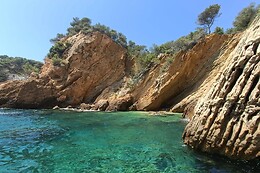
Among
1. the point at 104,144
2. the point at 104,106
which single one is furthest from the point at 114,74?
the point at 104,144

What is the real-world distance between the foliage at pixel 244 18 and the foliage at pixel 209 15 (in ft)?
25.8

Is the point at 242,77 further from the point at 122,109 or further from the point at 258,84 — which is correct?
the point at 122,109

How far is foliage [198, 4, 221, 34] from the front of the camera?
37688 mm

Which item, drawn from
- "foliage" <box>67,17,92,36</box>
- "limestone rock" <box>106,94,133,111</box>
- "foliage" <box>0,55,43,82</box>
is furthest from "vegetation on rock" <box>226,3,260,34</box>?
"foliage" <box>0,55,43,82</box>

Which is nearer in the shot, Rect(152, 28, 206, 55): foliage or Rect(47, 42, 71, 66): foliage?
Rect(152, 28, 206, 55): foliage

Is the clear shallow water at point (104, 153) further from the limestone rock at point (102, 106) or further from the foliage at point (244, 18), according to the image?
the foliage at point (244, 18)

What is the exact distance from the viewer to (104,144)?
1280 cm

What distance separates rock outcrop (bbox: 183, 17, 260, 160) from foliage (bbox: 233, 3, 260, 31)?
782 inches

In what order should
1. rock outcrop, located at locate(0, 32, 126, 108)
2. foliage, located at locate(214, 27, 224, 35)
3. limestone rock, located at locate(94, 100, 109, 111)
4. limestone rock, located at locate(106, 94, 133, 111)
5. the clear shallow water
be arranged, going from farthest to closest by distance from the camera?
rock outcrop, located at locate(0, 32, 126, 108) < limestone rock, located at locate(94, 100, 109, 111) < limestone rock, located at locate(106, 94, 133, 111) < foliage, located at locate(214, 27, 224, 35) < the clear shallow water

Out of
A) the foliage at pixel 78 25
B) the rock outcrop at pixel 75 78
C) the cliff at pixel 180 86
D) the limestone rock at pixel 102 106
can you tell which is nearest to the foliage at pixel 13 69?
the rock outcrop at pixel 75 78

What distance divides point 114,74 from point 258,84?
109 ft

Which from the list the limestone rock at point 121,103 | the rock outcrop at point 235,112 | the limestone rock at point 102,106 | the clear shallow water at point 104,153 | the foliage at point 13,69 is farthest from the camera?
the foliage at point 13,69

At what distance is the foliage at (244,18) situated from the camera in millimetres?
27970

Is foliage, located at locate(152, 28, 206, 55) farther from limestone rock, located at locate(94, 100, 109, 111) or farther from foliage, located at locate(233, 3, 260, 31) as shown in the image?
limestone rock, located at locate(94, 100, 109, 111)
